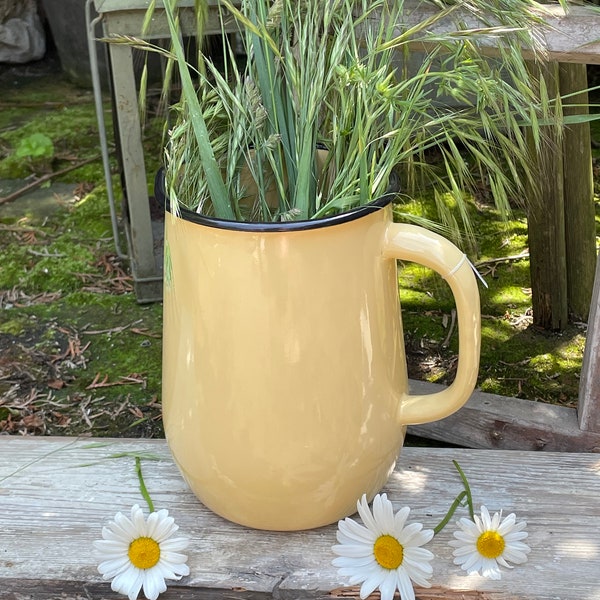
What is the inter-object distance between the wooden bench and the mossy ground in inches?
16.7

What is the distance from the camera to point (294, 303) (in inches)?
32.0

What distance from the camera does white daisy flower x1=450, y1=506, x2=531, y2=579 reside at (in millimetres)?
921

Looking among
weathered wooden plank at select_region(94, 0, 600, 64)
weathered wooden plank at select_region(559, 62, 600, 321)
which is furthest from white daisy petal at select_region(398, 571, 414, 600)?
weathered wooden plank at select_region(559, 62, 600, 321)

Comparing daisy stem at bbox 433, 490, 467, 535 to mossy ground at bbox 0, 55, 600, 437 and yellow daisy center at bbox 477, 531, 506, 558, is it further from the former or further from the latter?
mossy ground at bbox 0, 55, 600, 437

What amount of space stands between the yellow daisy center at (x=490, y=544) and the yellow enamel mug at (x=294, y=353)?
0.14m

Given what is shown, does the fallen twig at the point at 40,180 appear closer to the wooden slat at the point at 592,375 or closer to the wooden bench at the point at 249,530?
the wooden bench at the point at 249,530

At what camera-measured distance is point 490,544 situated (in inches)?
36.5

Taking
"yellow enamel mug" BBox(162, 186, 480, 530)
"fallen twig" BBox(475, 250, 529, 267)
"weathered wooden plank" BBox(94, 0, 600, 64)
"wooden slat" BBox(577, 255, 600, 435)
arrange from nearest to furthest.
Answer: "yellow enamel mug" BBox(162, 186, 480, 530) → "weathered wooden plank" BBox(94, 0, 600, 64) → "wooden slat" BBox(577, 255, 600, 435) → "fallen twig" BBox(475, 250, 529, 267)

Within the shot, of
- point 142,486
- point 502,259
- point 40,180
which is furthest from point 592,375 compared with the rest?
point 40,180

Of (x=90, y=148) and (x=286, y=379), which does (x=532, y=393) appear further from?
(x=90, y=148)

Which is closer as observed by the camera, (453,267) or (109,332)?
(453,267)

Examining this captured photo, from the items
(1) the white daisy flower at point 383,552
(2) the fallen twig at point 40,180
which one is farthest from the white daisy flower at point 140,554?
(2) the fallen twig at point 40,180

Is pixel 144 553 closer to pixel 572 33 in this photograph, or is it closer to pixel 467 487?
pixel 467 487

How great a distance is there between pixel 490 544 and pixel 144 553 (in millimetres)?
388
